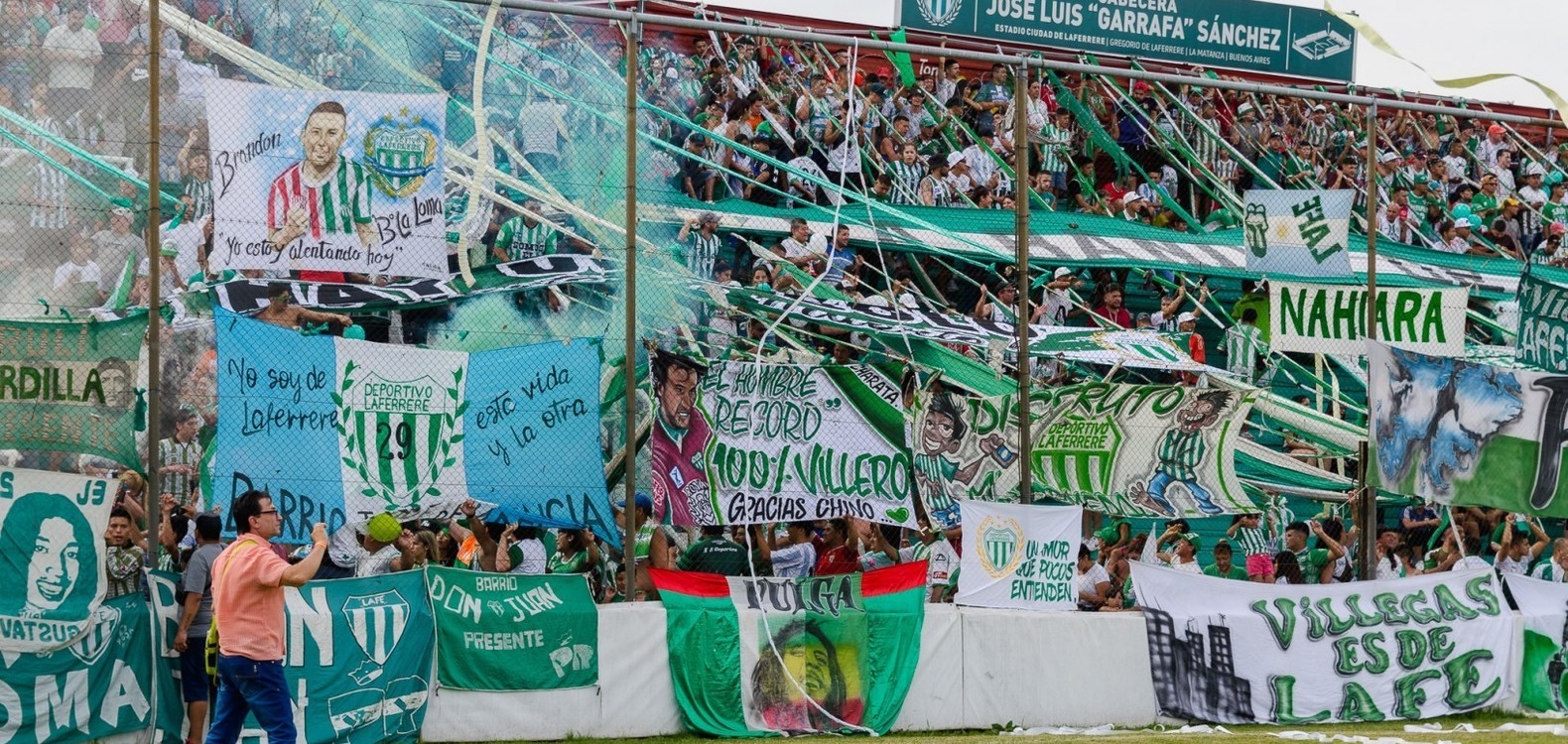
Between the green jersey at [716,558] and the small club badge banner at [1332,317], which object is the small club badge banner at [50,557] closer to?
the green jersey at [716,558]

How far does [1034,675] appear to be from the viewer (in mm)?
13055

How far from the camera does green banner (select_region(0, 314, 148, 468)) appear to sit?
1077cm

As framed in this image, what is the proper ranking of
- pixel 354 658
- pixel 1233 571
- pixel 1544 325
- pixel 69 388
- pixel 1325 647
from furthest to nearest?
pixel 1233 571, pixel 1544 325, pixel 1325 647, pixel 354 658, pixel 69 388

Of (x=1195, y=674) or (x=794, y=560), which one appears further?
(x=794, y=560)

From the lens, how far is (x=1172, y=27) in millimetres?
22641

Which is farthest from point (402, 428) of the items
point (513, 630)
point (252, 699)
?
point (252, 699)

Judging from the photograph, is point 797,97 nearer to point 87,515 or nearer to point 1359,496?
point 1359,496

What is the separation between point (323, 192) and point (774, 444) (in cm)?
341

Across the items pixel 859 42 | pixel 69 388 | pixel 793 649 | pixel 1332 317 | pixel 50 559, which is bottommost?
pixel 793 649

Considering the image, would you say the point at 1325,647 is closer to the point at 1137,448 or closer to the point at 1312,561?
the point at 1312,561

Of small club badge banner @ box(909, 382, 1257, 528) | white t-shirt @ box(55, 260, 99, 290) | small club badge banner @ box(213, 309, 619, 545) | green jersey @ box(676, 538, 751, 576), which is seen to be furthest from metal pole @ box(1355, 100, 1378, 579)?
white t-shirt @ box(55, 260, 99, 290)

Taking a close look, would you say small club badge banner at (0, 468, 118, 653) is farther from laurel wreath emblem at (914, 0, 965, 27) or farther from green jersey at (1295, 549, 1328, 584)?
laurel wreath emblem at (914, 0, 965, 27)

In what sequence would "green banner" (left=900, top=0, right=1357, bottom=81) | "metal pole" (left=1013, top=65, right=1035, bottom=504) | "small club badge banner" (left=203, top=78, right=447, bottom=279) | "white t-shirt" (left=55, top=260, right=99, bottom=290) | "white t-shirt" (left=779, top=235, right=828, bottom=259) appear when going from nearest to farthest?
"white t-shirt" (left=55, top=260, right=99, bottom=290) → "small club badge banner" (left=203, top=78, right=447, bottom=279) → "metal pole" (left=1013, top=65, right=1035, bottom=504) → "white t-shirt" (left=779, top=235, right=828, bottom=259) → "green banner" (left=900, top=0, right=1357, bottom=81)

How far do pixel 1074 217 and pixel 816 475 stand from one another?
558cm
